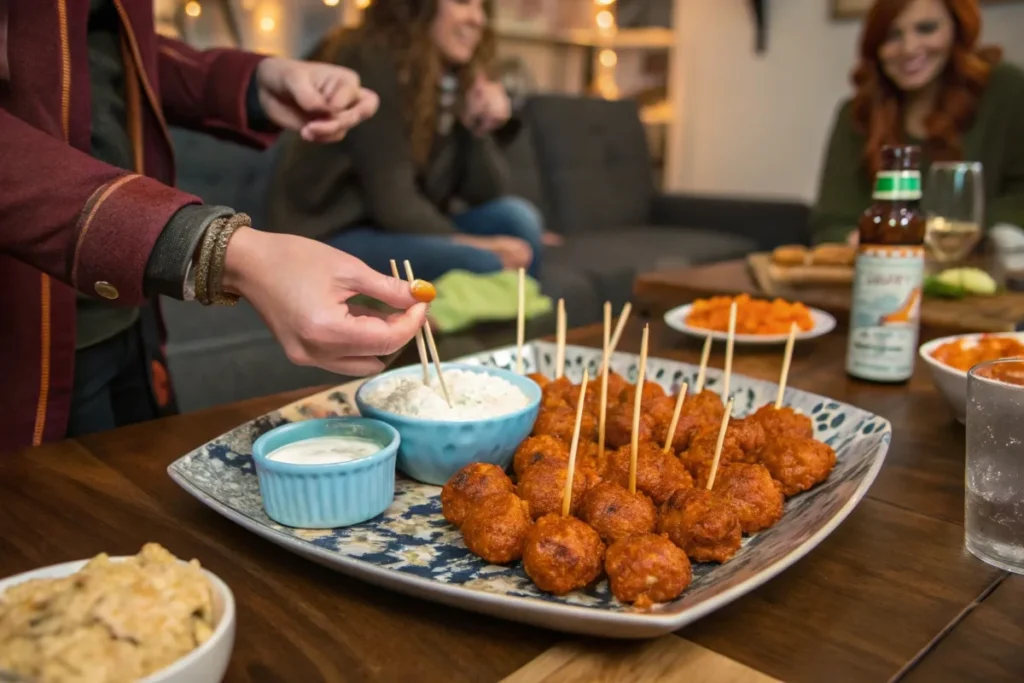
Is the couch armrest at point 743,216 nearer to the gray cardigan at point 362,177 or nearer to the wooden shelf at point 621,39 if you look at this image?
the wooden shelf at point 621,39

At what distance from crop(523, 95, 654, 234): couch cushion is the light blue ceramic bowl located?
10.9 feet

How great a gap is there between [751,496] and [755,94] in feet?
14.0

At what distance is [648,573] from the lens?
59cm

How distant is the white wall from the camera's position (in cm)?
423

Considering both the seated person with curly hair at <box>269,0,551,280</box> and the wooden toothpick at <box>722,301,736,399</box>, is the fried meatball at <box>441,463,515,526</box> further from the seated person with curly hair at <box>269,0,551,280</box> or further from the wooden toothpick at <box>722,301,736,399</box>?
the seated person with curly hair at <box>269,0,551,280</box>

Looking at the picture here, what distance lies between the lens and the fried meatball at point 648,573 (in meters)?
0.59

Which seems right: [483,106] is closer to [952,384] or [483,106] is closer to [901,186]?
[901,186]

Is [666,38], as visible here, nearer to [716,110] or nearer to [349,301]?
[716,110]

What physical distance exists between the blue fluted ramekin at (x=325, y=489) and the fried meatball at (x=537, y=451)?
14cm

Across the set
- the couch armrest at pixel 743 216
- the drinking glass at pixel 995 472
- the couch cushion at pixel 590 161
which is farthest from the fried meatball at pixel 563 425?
the couch cushion at pixel 590 161

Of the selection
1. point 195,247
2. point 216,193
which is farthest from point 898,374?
point 216,193

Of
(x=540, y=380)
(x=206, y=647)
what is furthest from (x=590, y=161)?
(x=206, y=647)

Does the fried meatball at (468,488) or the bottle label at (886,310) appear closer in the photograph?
the fried meatball at (468,488)

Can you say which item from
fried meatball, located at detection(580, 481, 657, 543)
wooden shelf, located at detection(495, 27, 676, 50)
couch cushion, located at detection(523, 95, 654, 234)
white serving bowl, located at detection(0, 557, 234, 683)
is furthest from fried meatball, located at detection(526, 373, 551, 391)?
wooden shelf, located at detection(495, 27, 676, 50)
